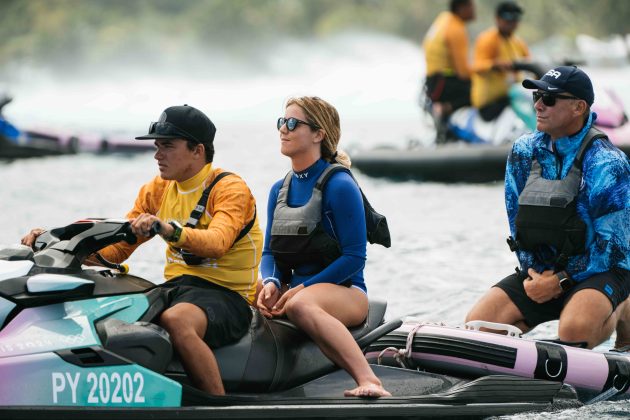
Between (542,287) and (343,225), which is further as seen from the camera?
(542,287)

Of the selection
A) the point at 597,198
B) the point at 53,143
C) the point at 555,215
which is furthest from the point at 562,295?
the point at 53,143

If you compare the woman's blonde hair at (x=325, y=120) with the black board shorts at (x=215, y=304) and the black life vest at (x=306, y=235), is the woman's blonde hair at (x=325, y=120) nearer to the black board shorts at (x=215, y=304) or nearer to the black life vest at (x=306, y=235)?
the black life vest at (x=306, y=235)

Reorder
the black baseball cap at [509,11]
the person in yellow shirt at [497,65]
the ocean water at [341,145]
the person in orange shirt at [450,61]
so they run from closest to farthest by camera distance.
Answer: the ocean water at [341,145] → the black baseball cap at [509,11] → the person in yellow shirt at [497,65] → the person in orange shirt at [450,61]

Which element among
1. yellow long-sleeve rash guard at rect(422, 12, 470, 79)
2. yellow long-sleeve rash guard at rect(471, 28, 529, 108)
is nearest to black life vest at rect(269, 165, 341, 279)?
yellow long-sleeve rash guard at rect(471, 28, 529, 108)

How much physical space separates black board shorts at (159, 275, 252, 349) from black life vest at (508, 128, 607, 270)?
161 centimetres

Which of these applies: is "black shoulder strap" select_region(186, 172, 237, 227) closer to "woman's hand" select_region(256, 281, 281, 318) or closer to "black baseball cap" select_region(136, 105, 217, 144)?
"black baseball cap" select_region(136, 105, 217, 144)

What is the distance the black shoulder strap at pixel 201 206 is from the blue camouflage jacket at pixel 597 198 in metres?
1.78

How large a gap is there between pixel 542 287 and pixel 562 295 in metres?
0.11

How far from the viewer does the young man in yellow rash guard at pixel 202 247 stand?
4.57 metres

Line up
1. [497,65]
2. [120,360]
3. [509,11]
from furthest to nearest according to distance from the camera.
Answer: [497,65] < [509,11] < [120,360]

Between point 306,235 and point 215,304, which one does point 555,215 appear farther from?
point 215,304

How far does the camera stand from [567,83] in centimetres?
574

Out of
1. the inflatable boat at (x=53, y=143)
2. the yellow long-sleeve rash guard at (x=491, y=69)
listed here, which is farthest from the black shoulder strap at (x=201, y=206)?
the inflatable boat at (x=53, y=143)

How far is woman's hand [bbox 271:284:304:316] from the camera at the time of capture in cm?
512
